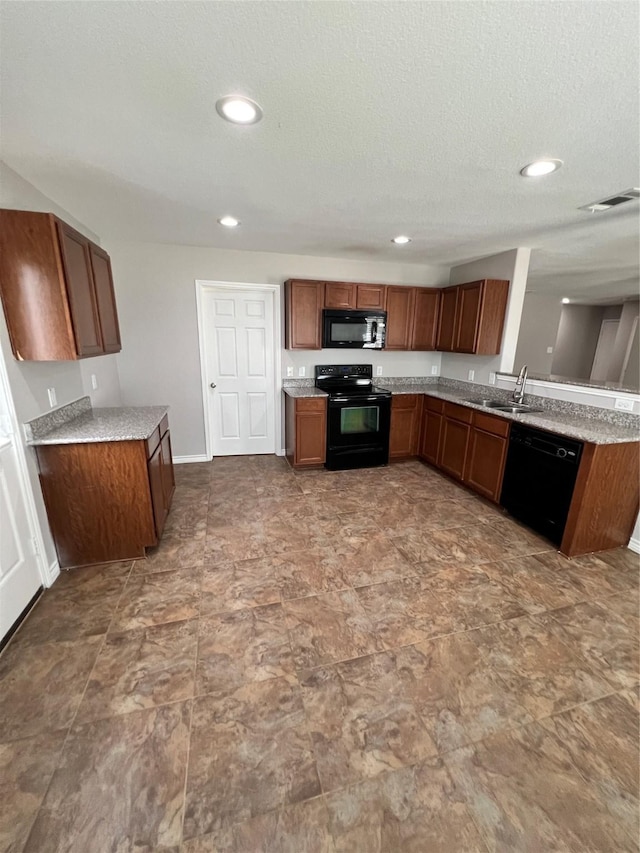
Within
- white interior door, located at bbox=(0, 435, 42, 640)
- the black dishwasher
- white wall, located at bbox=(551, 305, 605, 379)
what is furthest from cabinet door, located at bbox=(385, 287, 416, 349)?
white wall, located at bbox=(551, 305, 605, 379)

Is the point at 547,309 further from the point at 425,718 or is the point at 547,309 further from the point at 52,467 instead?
the point at 52,467

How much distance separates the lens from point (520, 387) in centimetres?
361

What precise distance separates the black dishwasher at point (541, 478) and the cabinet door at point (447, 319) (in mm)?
1653

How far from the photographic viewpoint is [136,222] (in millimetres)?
2965

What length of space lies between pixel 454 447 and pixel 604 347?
7016 millimetres

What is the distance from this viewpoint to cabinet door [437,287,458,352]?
4.22 metres

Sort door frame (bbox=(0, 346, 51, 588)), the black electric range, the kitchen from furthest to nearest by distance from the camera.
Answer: the black electric range < door frame (bbox=(0, 346, 51, 588)) < the kitchen

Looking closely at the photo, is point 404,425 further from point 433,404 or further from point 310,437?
point 310,437

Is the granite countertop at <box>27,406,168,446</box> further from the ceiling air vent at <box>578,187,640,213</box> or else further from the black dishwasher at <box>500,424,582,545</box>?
the ceiling air vent at <box>578,187,640,213</box>

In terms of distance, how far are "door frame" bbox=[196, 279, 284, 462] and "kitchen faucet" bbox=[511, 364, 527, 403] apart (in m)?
2.69

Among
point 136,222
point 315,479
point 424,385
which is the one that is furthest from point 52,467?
point 424,385

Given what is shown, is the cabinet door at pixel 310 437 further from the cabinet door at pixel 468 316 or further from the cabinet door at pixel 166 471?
the cabinet door at pixel 468 316

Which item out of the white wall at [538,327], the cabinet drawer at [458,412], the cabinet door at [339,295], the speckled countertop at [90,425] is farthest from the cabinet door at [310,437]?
the white wall at [538,327]

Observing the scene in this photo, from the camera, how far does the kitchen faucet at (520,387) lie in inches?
141
